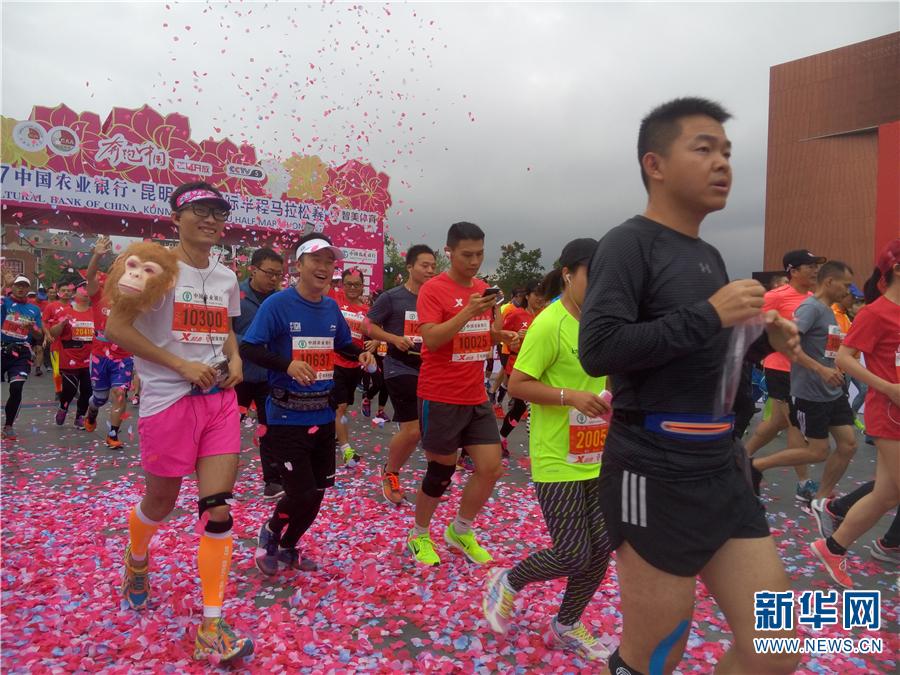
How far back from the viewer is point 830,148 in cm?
3027

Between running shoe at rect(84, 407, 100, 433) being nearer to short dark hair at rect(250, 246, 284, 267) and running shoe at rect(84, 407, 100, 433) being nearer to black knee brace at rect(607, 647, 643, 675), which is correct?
short dark hair at rect(250, 246, 284, 267)

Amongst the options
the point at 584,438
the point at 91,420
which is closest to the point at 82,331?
the point at 91,420

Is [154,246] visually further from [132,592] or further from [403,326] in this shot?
[403,326]

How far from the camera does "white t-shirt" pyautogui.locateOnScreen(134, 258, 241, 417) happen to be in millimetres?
2961

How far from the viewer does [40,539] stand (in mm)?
4188

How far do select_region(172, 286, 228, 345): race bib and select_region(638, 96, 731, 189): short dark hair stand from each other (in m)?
2.28

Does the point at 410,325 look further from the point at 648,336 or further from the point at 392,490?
the point at 648,336

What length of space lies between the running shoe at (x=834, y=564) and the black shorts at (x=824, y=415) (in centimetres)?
130

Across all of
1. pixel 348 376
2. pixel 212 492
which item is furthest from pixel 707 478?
pixel 348 376

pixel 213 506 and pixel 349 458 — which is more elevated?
pixel 213 506

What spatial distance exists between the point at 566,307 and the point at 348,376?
437 centimetres

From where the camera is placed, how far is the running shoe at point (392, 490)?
5.15 m

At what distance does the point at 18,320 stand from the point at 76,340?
3.82ft

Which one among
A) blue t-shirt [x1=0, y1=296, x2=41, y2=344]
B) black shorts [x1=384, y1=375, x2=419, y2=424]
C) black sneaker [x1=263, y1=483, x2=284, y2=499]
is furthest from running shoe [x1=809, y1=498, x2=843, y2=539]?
blue t-shirt [x1=0, y1=296, x2=41, y2=344]
